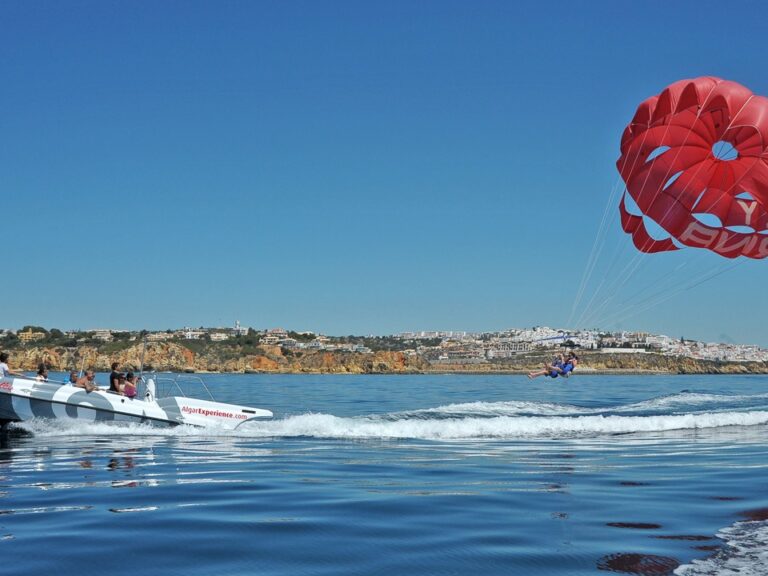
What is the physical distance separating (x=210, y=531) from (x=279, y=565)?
138 centimetres

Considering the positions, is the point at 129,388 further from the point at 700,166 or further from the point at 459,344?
the point at 459,344

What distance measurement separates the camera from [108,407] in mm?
18453

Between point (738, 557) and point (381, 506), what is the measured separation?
3.60 m

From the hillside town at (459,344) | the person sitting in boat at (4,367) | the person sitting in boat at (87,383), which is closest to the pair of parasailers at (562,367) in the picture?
the person sitting in boat at (87,383)

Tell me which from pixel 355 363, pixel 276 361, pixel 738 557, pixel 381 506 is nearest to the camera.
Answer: pixel 738 557

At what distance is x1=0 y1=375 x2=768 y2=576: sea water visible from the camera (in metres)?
6.13

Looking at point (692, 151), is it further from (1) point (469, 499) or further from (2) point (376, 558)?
(2) point (376, 558)

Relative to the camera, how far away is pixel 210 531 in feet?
23.4

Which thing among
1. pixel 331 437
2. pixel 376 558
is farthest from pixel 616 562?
pixel 331 437

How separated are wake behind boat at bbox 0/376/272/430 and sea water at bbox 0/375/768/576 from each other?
867 mm

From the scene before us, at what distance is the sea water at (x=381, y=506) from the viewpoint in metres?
6.13

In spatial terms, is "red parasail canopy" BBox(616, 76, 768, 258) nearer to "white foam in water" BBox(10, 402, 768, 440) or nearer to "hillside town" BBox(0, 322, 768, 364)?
"white foam in water" BBox(10, 402, 768, 440)

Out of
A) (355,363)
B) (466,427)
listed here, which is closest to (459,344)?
(355,363)

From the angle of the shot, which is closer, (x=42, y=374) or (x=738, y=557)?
(x=738, y=557)
